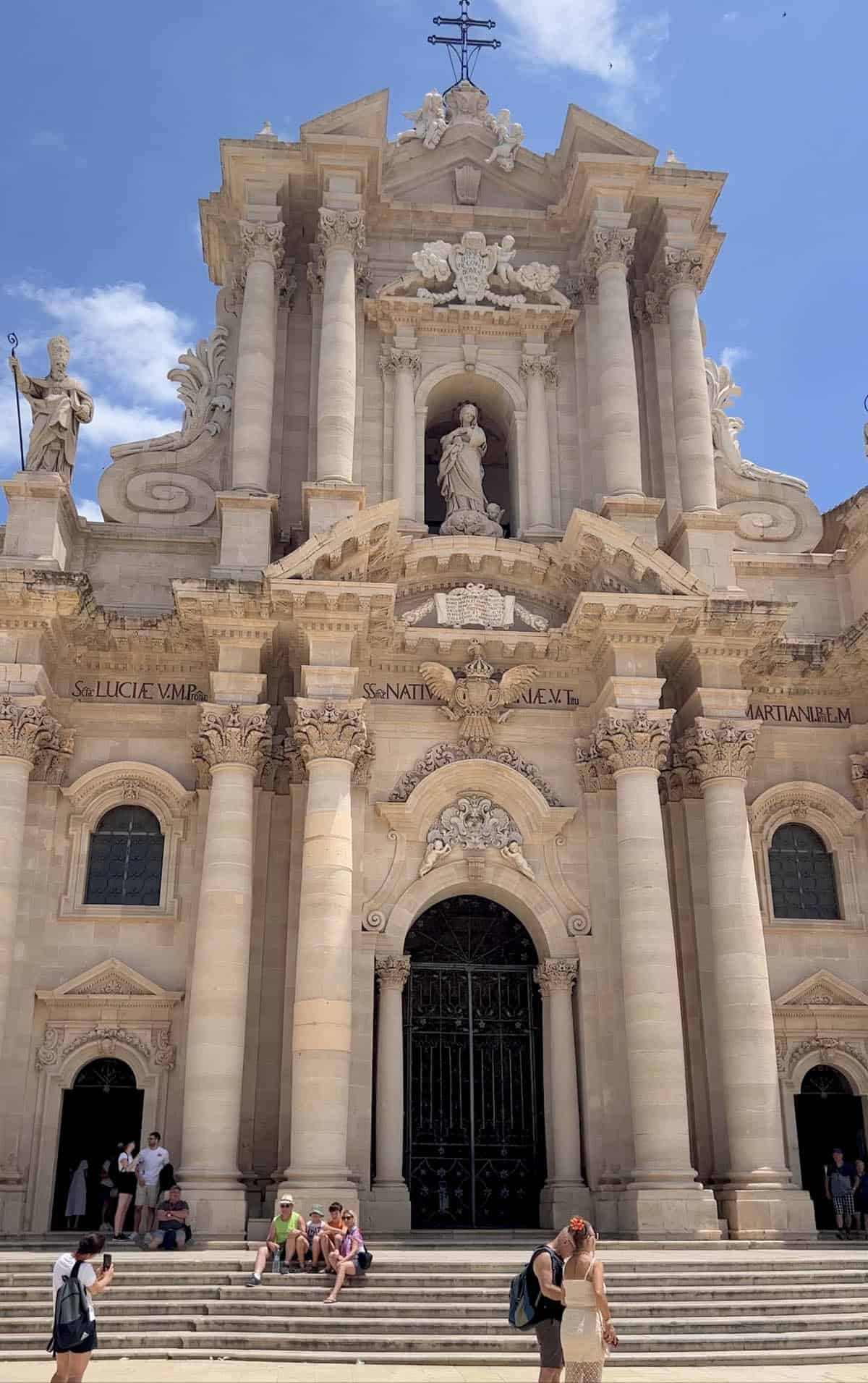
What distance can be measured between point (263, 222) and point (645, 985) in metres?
16.4

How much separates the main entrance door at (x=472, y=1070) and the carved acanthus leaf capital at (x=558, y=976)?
2.54 feet

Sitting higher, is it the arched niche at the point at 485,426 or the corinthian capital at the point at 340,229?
the corinthian capital at the point at 340,229

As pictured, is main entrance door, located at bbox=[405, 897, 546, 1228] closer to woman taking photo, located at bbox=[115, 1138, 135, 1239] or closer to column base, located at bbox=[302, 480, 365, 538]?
woman taking photo, located at bbox=[115, 1138, 135, 1239]

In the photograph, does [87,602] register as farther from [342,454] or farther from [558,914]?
[558,914]

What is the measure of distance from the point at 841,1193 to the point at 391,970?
26.0 feet

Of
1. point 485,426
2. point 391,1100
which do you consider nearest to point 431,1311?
point 391,1100

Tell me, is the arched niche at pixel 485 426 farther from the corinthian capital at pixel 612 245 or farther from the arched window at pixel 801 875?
the arched window at pixel 801 875

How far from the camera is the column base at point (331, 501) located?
2345cm

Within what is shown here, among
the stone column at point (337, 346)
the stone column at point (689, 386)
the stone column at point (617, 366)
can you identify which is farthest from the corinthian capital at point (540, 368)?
the stone column at point (337, 346)

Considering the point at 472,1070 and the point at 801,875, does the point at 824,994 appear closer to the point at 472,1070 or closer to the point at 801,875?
the point at 801,875

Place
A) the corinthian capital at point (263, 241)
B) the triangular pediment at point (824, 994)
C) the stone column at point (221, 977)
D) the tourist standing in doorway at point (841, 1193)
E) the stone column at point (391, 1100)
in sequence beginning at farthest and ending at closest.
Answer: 1. the corinthian capital at point (263, 241)
2. the triangular pediment at point (824, 994)
3. the tourist standing in doorway at point (841, 1193)
4. the stone column at point (391, 1100)
5. the stone column at point (221, 977)

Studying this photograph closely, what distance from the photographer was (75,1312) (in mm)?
10164

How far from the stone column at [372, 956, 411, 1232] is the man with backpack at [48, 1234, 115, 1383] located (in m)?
10.9

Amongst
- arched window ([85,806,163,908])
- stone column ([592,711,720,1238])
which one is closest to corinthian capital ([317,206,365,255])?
stone column ([592,711,720,1238])
